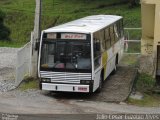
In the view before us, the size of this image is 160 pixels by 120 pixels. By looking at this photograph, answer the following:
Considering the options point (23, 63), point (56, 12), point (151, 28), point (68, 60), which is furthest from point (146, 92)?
point (56, 12)

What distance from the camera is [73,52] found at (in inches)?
730

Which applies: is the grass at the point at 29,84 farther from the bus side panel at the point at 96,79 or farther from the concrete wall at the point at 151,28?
the concrete wall at the point at 151,28

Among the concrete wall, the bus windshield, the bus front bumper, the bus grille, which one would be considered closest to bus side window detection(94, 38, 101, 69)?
the bus windshield

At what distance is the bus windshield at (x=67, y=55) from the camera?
18.5 m

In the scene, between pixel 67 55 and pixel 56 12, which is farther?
pixel 56 12

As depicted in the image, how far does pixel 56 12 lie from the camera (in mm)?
63688

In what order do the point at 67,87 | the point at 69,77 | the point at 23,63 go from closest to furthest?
the point at 69,77 < the point at 67,87 < the point at 23,63

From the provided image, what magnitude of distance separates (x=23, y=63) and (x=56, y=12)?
42.4 metres

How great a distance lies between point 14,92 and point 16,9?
A: 47.4m

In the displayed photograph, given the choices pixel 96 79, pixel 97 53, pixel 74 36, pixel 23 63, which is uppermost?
pixel 74 36

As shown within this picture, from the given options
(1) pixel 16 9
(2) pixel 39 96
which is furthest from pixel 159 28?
(1) pixel 16 9

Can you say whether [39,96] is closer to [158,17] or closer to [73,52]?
[73,52]

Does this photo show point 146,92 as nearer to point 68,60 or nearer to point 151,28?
point 151,28

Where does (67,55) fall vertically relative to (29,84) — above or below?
above
